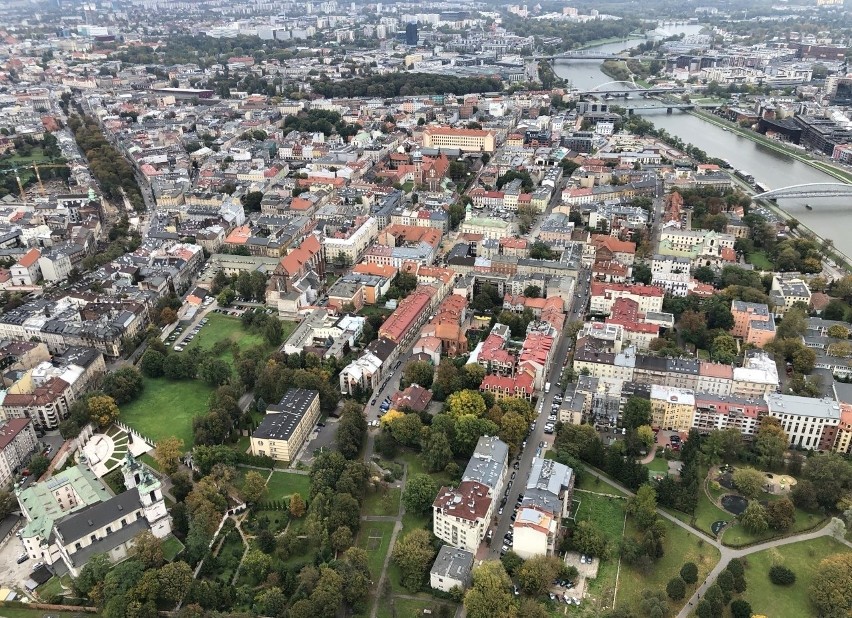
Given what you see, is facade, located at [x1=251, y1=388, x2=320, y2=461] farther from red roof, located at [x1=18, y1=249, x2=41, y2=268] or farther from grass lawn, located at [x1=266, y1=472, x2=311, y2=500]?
red roof, located at [x1=18, y1=249, x2=41, y2=268]

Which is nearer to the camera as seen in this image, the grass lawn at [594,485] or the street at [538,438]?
the street at [538,438]

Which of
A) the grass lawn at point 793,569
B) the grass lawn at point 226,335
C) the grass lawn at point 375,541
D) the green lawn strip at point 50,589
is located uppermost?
the grass lawn at point 793,569

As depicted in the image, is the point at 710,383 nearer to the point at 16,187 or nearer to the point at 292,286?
the point at 292,286

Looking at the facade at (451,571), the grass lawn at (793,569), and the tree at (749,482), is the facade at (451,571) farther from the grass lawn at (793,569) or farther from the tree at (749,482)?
the tree at (749,482)

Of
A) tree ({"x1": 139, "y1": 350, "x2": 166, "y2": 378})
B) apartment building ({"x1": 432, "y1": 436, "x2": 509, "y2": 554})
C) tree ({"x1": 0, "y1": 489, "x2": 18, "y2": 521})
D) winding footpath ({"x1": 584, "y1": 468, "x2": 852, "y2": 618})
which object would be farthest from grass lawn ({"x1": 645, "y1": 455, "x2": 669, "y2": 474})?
tree ({"x1": 0, "y1": 489, "x2": 18, "y2": 521})

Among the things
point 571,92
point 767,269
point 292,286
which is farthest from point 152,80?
point 767,269

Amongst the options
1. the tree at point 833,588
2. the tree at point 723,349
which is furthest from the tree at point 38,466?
the tree at point 723,349
